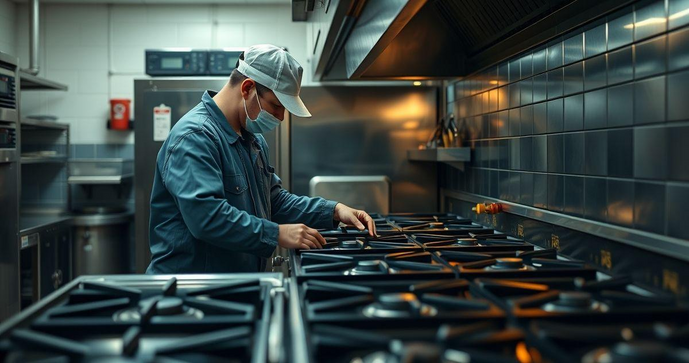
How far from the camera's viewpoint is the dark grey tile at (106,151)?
448 centimetres

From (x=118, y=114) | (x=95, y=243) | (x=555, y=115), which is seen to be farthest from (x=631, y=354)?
(x=118, y=114)

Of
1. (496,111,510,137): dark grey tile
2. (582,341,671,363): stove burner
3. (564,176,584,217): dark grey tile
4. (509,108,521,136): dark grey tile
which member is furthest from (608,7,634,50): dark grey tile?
(582,341,671,363): stove burner

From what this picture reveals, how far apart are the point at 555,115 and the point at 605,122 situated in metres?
0.28

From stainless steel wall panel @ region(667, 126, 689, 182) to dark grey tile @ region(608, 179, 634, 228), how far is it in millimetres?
153

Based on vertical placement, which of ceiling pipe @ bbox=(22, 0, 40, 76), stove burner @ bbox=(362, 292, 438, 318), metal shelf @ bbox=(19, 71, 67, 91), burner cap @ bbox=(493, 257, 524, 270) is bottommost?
stove burner @ bbox=(362, 292, 438, 318)

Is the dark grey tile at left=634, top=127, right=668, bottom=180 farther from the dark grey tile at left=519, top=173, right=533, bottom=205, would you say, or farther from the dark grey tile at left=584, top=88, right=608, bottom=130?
the dark grey tile at left=519, top=173, right=533, bottom=205

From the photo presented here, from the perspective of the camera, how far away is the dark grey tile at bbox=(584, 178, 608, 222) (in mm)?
1437

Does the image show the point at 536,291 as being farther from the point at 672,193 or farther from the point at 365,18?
the point at 365,18

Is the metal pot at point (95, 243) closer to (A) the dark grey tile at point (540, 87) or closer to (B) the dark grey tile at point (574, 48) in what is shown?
(A) the dark grey tile at point (540, 87)

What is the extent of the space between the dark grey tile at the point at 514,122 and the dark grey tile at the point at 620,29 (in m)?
0.60

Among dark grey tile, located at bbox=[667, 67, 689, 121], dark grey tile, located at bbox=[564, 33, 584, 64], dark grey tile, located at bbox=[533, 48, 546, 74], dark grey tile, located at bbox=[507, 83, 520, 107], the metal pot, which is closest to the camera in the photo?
dark grey tile, located at bbox=[667, 67, 689, 121]

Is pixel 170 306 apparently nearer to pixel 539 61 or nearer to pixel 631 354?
pixel 631 354

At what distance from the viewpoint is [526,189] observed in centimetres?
193

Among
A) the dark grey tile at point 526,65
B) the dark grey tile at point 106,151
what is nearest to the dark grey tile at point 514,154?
the dark grey tile at point 526,65
